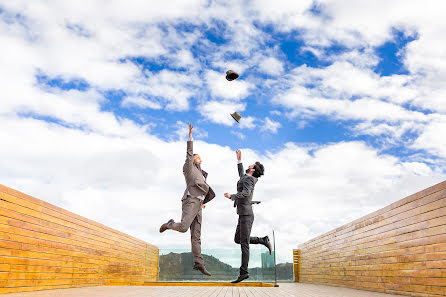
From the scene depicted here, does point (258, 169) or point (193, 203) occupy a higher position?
point (258, 169)

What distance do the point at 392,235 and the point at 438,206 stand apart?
163 cm

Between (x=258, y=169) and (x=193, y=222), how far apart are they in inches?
67.5

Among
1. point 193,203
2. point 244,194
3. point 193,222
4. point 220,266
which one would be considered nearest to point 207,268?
point 220,266

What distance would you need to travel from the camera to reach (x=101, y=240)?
962cm

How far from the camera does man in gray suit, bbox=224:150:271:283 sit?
6242mm

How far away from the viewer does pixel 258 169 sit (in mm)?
6672

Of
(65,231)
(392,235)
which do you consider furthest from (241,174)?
(65,231)

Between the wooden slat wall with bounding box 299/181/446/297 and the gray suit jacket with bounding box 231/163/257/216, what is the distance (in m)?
2.58

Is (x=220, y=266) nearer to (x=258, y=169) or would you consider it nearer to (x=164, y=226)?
(x=258, y=169)

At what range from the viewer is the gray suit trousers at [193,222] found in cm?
520

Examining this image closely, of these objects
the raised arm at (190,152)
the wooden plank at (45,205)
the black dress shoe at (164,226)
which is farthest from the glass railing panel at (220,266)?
the raised arm at (190,152)

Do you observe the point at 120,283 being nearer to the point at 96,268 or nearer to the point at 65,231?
the point at 96,268

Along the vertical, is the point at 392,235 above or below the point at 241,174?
below

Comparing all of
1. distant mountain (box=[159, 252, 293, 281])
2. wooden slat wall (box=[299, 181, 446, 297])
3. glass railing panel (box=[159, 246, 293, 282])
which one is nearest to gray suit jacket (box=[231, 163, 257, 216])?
wooden slat wall (box=[299, 181, 446, 297])
